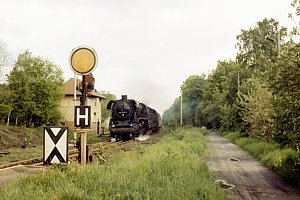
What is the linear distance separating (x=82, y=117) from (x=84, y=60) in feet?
4.14

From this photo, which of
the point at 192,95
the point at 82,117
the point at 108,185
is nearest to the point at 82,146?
the point at 82,117

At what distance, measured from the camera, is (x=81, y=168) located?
9.88 meters

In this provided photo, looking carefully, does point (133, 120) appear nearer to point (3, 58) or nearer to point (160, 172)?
point (3, 58)

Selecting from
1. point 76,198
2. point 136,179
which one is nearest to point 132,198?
point 76,198

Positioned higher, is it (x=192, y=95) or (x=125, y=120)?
(x=192, y=95)

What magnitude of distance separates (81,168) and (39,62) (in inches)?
1881

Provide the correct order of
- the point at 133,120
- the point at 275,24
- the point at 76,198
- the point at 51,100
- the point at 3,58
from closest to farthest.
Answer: the point at 76,198, the point at 133,120, the point at 3,58, the point at 51,100, the point at 275,24

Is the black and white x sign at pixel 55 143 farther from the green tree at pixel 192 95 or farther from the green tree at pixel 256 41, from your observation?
the green tree at pixel 192 95

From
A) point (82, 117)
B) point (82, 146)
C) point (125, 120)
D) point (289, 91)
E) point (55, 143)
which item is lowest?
point (82, 146)

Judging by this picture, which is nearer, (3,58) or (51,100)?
(3,58)

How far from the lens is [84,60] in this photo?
9.87m

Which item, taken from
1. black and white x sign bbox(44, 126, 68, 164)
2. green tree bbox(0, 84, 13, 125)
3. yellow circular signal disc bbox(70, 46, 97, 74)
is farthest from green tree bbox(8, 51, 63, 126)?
black and white x sign bbox(44, 126, 68, 164)

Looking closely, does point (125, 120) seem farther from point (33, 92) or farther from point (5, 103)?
point (33, 92)

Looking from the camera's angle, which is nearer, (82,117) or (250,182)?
(82,117)
